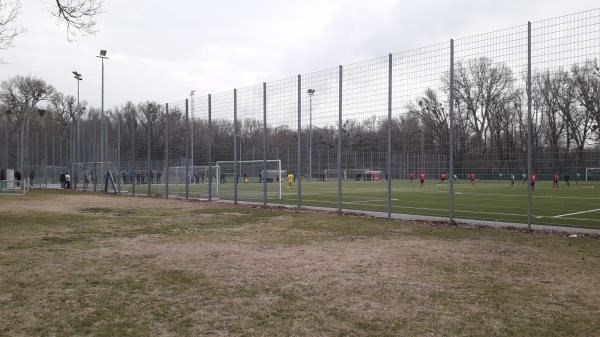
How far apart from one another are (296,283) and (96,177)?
1116 inches

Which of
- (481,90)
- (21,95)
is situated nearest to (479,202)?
(481,90)

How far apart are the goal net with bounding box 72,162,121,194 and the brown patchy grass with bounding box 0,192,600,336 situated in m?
18.5

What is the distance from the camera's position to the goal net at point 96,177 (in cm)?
2811

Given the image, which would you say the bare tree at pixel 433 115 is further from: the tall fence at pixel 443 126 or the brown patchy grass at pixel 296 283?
the brown patchy grass at pixel 296 283

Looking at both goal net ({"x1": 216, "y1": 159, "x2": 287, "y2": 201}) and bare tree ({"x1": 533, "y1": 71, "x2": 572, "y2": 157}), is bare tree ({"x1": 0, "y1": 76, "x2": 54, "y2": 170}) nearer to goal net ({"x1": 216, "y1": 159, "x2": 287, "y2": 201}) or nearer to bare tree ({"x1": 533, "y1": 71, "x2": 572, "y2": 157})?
goal net ({"x1": 216, "y1": 159, "x2": 287, "y2": 201})

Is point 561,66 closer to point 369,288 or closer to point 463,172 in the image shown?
point 463,172

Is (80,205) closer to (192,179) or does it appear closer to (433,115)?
(192,179)

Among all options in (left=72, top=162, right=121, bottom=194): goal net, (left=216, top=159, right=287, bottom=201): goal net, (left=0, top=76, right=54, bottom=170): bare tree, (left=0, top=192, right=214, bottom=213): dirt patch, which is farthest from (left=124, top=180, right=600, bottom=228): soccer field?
(left=0, top=76, right=54, bottom=170): bare tree

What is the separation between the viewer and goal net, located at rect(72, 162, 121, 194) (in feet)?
92.2

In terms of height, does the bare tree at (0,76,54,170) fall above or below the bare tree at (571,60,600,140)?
above

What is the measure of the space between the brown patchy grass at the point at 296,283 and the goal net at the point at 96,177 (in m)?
18.5

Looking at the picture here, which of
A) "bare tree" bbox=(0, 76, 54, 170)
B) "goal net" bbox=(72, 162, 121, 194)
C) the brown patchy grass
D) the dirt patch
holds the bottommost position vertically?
the brown patchy grass

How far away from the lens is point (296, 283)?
561cm

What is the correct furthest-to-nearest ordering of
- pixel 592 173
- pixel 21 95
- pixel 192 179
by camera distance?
1. pixel 21 95
2. pixel 192 179
3. pixel 592 173
